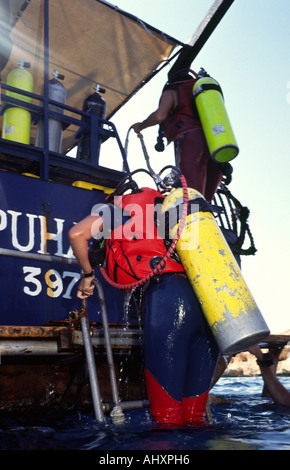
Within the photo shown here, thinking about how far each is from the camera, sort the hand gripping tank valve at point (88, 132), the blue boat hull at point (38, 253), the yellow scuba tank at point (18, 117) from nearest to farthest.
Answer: the blue boat hull at point (38, 253), the yellow scuba tank at point (18, 117), the hand gripping tank valve at point (88, 132)

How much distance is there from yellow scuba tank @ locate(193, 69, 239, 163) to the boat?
1.00 meters

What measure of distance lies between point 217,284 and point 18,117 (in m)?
3.43

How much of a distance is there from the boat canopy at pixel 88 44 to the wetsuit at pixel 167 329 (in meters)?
3.77

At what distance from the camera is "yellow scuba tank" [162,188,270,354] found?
92.2 inches

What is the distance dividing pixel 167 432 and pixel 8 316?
1.95 meters

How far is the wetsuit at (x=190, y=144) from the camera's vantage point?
4785 millimetres

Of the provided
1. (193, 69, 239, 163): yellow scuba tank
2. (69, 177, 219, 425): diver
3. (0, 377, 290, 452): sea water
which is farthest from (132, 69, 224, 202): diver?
(0, 377, 290, 452): sea water

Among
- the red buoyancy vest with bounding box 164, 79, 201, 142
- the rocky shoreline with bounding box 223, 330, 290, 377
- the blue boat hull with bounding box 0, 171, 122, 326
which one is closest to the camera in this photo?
the blue boat hull with bounding box 0, 171, 122, 326

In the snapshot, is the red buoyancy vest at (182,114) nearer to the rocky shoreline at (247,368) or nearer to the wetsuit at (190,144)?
the wetsuit at (190,144)

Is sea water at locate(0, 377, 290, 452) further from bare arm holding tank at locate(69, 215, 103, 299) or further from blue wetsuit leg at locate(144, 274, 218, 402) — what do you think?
bare arm holding tank at locate(69, 215, 103, 299)

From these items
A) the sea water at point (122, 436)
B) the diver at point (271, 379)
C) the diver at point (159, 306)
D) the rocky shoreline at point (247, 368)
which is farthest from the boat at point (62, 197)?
the rocky shoreline at point (247, 368)

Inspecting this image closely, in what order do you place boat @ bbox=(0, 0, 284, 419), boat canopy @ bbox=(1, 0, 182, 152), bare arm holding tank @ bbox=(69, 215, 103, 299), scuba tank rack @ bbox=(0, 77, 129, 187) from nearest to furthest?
bare arm holding tank @ bbox=(69, 215, 103, 299) → boat @ bbox=(0, 0, 284, 419) → scuba tank rack @ bbox=(0, 77, 129, 187) → boat canopy @ bbox=(1, 0, 182, 152)

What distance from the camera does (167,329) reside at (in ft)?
7.98

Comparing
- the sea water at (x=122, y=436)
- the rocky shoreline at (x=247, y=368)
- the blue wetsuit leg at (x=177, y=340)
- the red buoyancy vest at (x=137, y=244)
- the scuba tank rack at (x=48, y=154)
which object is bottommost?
the rocky shoreline at (x=247, y=368)
